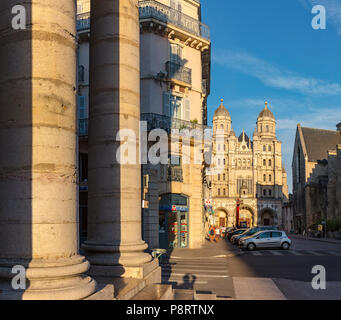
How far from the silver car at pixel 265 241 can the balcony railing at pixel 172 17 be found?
14693 millimetres

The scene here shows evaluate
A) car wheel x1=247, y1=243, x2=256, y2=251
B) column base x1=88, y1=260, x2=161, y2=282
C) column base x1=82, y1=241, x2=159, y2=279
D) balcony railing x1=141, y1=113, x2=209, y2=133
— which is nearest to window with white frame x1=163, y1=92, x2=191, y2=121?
balcony railing x1=141, y1=113, x2=209, y2=133

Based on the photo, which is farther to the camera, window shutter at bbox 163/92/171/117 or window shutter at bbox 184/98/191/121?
window shutter at bbox 184/98/191/121

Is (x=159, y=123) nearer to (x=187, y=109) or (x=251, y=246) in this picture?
(x=187, y=109)

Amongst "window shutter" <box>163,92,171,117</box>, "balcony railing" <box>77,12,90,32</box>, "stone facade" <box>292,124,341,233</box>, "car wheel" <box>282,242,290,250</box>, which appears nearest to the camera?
"window shutter" <box>163,92,171,117</box>

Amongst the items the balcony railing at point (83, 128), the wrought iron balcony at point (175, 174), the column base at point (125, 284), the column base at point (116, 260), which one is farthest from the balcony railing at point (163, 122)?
the column base at point (116, 260)

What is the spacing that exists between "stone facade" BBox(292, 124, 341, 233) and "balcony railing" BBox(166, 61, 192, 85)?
50992mm

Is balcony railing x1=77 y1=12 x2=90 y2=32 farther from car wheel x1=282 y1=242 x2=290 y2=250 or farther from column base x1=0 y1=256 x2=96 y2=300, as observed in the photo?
column base x1=0 y1=256 x2=96 y2=300

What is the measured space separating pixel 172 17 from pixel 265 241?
55.0 ft

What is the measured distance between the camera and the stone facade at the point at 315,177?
75375 mm

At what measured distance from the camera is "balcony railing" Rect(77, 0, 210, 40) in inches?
1080

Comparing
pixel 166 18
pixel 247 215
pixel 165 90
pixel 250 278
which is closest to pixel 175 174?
pixel 165 90

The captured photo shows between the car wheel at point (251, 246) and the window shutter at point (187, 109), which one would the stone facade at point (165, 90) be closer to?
the window shutter at point (187, 109)

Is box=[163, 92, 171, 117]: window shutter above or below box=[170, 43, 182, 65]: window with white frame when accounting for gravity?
below
